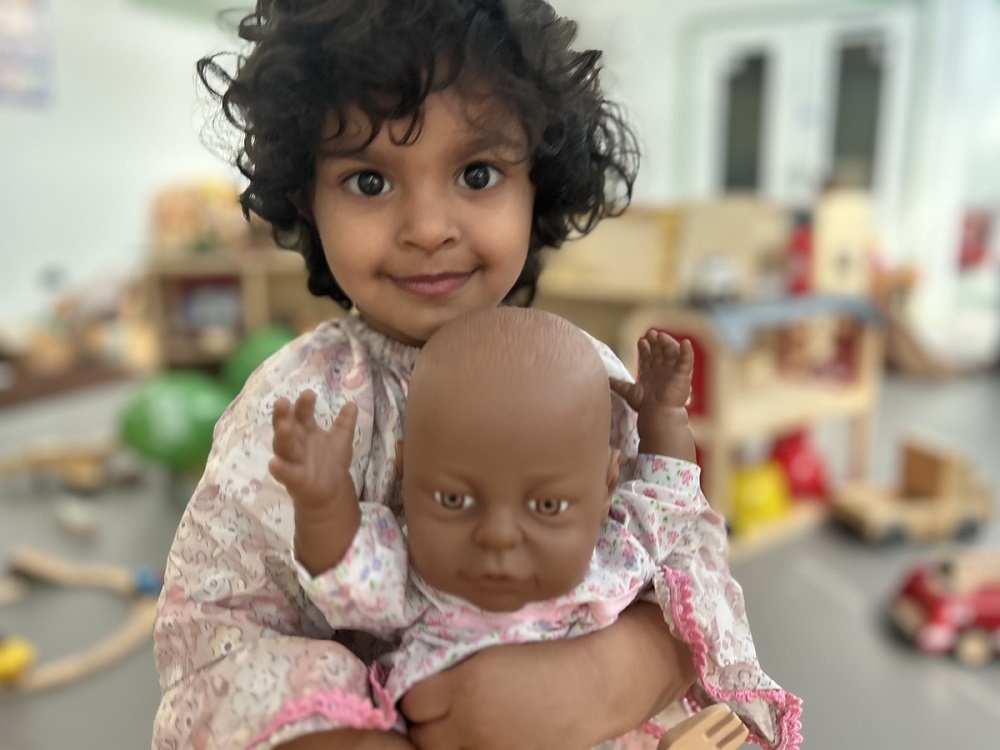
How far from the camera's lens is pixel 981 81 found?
4129 millimetres

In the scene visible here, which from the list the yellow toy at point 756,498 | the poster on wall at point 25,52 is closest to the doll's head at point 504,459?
the yellow toy at point 756,498

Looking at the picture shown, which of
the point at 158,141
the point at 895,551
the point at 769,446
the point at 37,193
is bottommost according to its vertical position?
the point at 895,551

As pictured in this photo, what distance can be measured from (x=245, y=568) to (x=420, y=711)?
148mm

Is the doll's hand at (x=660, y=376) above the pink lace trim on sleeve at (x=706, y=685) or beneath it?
above

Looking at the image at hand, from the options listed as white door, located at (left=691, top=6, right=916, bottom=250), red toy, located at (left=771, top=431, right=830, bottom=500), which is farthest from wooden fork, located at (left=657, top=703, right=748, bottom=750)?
white door, located at (left=691, top=6, right=916, bottom=250)

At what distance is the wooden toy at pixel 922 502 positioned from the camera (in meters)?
→ 2.09

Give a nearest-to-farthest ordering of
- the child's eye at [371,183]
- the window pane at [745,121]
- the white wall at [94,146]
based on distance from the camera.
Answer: the child's eye at [371,183]
the white wall at [94,146]
the window pane at [745,121]

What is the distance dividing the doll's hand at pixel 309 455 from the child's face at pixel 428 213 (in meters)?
0.12

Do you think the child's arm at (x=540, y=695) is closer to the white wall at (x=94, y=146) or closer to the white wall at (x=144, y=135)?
the white wall at (x=144, y=135)

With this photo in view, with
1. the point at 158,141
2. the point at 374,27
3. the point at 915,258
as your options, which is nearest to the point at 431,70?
the point at 374,27

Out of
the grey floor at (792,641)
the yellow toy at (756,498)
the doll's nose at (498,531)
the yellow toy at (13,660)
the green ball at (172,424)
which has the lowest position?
the grey floor at (792,641)

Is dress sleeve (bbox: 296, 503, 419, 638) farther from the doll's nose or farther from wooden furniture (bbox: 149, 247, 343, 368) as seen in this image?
wooden furniture (bbox: 149, 247, 343, 368)

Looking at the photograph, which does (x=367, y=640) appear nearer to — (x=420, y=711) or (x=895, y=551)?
(x=420, y=711)

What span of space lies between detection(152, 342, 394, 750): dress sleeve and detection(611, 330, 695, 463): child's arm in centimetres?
19
